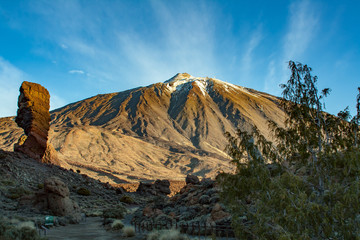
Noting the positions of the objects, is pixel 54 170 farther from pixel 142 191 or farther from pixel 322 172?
pixel 322 172

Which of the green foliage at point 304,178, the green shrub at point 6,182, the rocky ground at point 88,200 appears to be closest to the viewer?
the green foliage at point 304,178

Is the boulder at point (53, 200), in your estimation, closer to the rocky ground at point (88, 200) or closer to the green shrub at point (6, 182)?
the rocky ground at point (88, 200)

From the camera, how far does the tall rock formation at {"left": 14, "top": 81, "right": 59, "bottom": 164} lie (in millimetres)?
39094

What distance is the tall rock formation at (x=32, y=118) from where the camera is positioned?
3909cm

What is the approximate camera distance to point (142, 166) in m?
89.9

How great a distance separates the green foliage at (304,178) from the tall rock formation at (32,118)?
3780cm

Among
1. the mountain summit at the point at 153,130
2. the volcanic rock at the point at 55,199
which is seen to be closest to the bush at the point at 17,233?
the volcanic rock at the point at 55,199

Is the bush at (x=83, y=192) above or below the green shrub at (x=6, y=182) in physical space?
below

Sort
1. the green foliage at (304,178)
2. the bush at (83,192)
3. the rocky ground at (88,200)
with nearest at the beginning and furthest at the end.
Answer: the green foliage at (304,178) → the rocky ground at (88,200) → the bush at (83,192)

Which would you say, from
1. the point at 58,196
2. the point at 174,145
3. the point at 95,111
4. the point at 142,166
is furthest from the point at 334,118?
the point at 95,111

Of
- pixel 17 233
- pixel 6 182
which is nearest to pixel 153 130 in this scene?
pixel 6 182

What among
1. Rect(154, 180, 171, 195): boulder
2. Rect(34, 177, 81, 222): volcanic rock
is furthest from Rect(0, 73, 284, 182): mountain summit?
Rect(34, 177, 81, 222): volcanic rock

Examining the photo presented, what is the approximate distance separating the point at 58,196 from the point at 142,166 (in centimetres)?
6787

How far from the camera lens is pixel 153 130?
13662 cm
